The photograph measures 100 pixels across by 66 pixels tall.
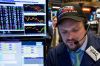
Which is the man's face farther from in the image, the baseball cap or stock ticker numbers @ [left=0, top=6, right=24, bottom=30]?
stock ticker numbers @ [left=0, top=6, right=24, bottom=30]

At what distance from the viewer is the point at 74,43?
58.5 inches

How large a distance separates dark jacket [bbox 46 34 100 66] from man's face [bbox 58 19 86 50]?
110 mm

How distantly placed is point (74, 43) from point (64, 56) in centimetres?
19

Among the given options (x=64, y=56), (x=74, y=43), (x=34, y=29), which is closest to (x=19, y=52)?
(x=34, y=29)

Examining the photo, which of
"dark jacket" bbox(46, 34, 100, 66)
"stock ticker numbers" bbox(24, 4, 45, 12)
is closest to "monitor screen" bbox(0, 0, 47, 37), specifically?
"stock ticker numbers" bbox(24, 4, 45, 12)

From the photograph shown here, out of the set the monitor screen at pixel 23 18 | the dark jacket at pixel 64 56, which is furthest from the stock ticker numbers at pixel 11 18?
the dark jacket at pixel 64 56

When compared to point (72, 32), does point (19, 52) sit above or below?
below

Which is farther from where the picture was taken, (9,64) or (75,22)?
(9,64)

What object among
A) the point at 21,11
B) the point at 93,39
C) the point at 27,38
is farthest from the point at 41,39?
the point at 93,39

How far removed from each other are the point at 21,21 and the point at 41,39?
0.16m

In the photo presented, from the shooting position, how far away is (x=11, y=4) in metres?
1.67

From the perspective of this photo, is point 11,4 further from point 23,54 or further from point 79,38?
point 79,38

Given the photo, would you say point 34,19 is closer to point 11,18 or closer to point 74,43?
point 11,18

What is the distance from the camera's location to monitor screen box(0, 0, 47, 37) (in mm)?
1666
